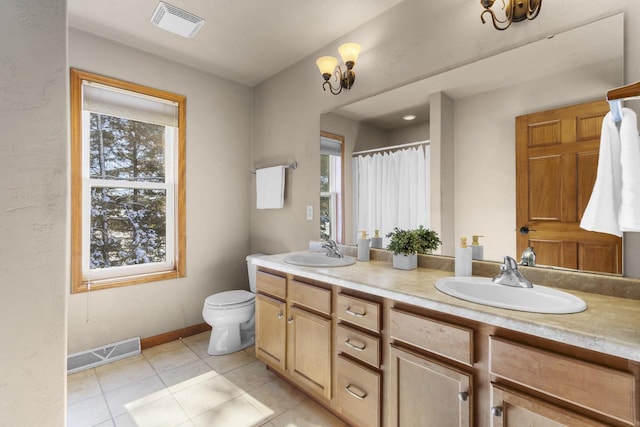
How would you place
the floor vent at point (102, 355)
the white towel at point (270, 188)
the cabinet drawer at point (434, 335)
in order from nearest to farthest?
the cabinet drawer at point (434, 335), the floor vent at point (102, 355), the white towel at point (270, 188)

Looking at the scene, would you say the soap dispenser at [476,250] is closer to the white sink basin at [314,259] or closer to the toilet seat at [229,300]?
the white sink basin at [314,259]

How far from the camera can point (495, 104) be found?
1530 millimetres

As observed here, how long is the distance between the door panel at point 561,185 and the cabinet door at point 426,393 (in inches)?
28.6

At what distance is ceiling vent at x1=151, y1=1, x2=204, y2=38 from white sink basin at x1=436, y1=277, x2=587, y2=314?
234 centimetres

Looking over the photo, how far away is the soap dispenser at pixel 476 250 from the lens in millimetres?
1588

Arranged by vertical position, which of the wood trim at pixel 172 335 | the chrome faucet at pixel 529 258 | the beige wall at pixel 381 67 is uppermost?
the beige wall at pixel 381 67

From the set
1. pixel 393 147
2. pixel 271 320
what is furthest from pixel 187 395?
pixel 393 147

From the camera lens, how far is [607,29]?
4.10 ft

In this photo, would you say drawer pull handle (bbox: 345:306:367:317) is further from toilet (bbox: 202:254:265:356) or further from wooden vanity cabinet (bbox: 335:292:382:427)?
toilet (bbox: 202:254:265:356)

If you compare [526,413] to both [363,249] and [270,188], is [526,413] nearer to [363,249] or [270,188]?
[363,249]

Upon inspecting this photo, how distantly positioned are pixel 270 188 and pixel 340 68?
124cm

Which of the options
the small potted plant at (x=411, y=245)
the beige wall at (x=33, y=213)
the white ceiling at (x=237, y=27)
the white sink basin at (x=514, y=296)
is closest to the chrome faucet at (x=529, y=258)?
the white sink basin at (x=514, y=296)

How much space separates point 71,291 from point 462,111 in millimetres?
2975

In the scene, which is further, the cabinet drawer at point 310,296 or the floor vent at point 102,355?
the floor vent at point 102,355
